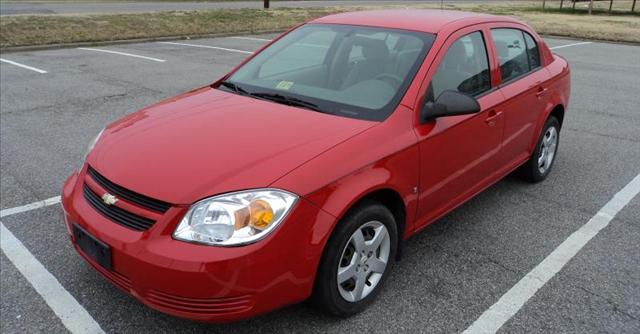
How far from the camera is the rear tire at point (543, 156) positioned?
4.73 meters

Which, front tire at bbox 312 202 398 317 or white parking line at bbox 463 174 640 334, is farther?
white parking line at bbox 463 174 640 334

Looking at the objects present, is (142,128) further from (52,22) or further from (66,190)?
(52,22)

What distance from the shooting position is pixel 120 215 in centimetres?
255

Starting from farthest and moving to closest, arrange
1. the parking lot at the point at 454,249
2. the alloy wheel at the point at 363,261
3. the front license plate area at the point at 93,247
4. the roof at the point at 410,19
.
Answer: the roof at the point at 410,19, the parking lot at the point at 454,249, the alloy wheel at the point at 363,261, the front license plate area at the point at 93,247

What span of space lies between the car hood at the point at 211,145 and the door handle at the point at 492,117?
114cm

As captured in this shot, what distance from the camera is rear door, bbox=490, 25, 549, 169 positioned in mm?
4019

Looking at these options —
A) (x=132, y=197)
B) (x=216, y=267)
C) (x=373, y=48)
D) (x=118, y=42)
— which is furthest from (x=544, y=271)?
(x=118, y=42)

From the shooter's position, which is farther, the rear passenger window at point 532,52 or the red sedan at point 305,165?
the rear passenger window at point 532,52

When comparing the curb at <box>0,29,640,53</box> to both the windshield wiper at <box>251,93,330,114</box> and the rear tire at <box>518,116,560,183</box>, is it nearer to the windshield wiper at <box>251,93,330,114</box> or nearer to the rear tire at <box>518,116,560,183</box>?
the windshield wiper at <box>251,93,330,114</box>

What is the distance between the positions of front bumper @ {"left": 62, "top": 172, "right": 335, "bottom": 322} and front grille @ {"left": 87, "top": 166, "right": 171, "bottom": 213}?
6 cm

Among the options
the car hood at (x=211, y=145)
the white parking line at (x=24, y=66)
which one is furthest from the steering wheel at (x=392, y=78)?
the white parking line at (x=24, y=66)

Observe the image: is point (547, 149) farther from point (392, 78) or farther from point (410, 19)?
point (392, 78)

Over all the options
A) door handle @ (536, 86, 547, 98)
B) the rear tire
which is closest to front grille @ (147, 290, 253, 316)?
door handle @ (536, 86, 547, 98)

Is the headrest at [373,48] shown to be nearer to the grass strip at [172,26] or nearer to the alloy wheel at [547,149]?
the alloy wheel at [547,149]
